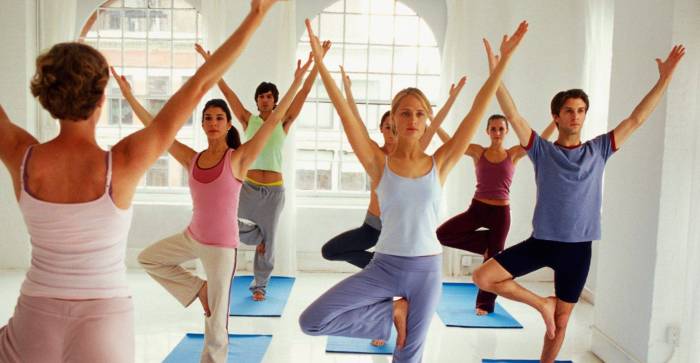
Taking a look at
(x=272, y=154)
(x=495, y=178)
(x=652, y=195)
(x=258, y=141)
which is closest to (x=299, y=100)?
(x=272, y=154)

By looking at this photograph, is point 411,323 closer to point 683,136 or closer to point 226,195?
point 226,195

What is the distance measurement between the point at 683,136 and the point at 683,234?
545 mm

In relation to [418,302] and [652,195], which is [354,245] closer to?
[418,302]

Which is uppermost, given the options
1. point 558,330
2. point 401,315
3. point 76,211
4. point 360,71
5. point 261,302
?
point 360,71

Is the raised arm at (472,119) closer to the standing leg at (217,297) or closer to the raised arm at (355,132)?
the raised arm at (355,132)

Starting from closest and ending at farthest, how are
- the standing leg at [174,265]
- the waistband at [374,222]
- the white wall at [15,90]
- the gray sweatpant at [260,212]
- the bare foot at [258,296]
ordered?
the standing leg at [174,265], the waistband at [374,222], the gray sweatpant at [260,212], the bare foot at [258,296], the white wall at [15,90]

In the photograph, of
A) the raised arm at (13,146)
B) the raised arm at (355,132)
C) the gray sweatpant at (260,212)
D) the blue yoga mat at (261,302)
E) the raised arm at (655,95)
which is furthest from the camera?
the gray sweatpant at (260,212)

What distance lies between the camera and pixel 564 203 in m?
3.38

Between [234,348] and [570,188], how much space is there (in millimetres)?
2241

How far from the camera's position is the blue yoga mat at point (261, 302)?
494 centimetres

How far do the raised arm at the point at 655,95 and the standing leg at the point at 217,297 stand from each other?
2.13 m

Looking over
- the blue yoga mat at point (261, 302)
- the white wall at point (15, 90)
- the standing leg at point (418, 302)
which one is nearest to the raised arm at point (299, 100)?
the blue yoga mat at point (261, 302)

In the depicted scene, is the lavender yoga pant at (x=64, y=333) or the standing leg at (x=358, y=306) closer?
the lavender yoga pant at (x=64, y=333)

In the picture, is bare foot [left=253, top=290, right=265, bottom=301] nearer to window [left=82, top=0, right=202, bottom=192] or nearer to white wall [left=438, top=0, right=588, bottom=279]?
window [left=82, top=0, right=202, bottom=192]
